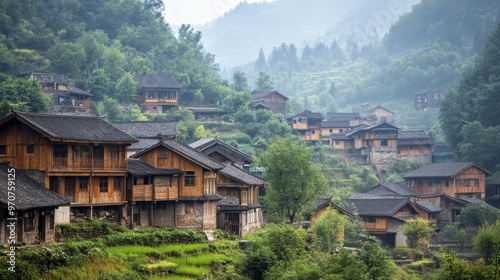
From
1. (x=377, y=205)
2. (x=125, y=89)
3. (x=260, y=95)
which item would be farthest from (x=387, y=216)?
(x=260, y=95)

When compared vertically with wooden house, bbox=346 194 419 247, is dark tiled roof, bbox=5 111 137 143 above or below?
above

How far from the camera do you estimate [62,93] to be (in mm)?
86688

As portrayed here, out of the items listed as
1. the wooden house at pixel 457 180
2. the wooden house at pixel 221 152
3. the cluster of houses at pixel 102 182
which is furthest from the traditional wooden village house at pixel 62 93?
the wooden house at pixel 457 180

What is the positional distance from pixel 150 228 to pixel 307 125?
201 feet

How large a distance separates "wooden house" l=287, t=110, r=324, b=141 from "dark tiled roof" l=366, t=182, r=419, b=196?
82.7 feet

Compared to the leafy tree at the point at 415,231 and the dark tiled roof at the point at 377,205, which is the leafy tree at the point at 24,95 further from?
the leafy tree at the point at 415,231

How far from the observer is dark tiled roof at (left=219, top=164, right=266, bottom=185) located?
59.6 m

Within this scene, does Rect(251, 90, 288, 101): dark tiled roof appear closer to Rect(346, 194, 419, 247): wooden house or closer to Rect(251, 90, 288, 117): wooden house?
Rect(251, 90, 288, 117): wooden house

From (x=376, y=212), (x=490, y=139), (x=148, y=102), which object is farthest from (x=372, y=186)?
(x=148, y=102)

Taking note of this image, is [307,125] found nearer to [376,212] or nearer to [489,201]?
[489,201]

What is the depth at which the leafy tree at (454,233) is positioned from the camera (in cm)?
7212

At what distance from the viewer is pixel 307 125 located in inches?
4301

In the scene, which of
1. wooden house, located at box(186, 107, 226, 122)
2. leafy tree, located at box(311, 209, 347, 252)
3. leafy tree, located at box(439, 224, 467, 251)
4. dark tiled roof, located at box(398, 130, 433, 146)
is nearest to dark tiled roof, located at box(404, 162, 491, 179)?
leafy tree, located at box(439, 224, 467, 251)

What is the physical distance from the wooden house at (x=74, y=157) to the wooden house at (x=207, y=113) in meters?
52.0
